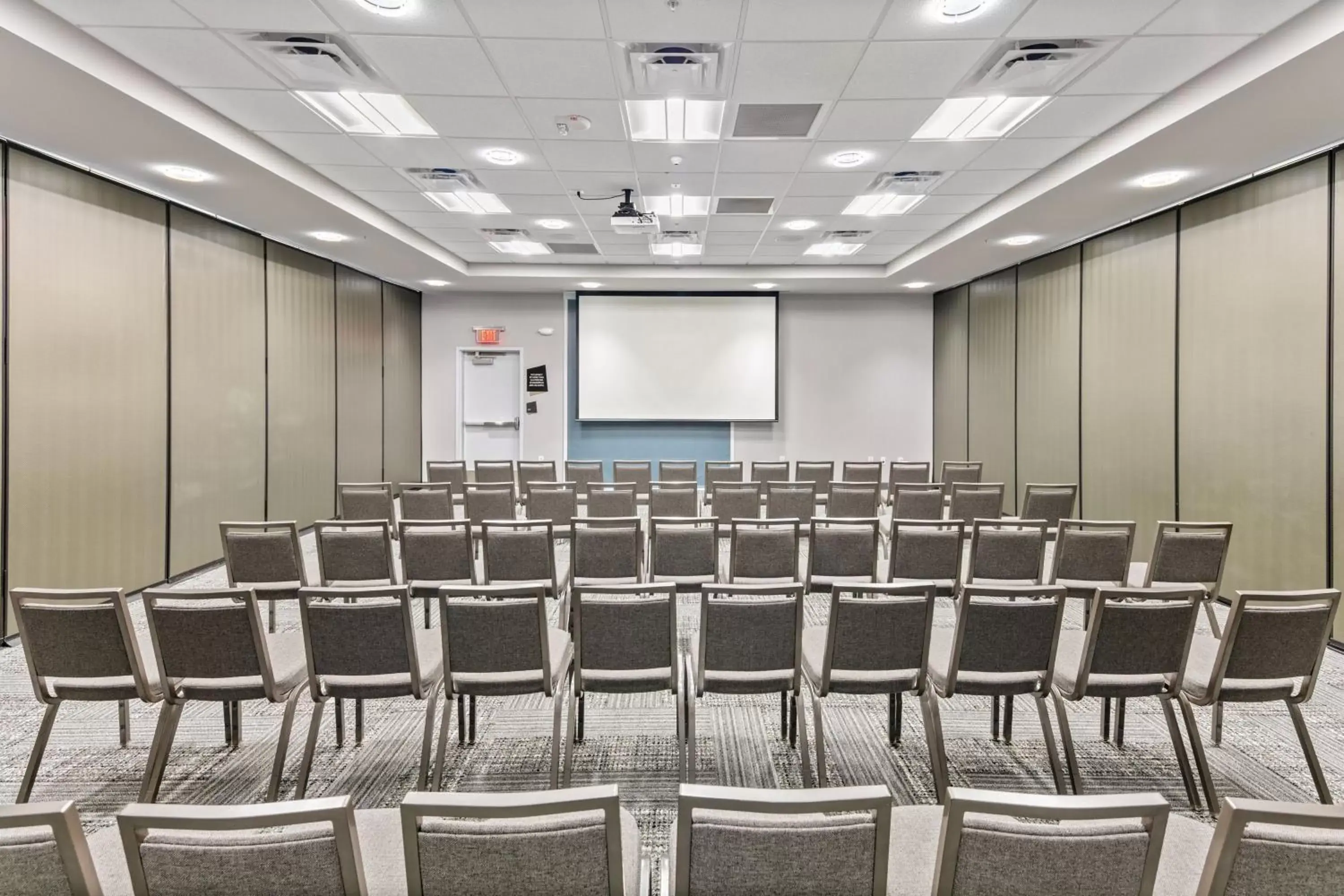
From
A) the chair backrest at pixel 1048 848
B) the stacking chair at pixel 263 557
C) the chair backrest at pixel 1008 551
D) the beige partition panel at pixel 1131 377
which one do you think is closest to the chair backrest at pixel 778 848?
the chair backrest at pixel 1048 848

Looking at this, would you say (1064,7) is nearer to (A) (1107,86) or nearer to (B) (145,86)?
(A) (1107,86)

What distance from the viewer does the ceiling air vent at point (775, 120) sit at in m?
4.56

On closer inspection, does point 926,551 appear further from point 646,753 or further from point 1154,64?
point 1154,64

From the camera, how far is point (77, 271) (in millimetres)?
5242

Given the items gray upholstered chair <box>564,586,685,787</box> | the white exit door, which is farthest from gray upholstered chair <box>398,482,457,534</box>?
the white exit door

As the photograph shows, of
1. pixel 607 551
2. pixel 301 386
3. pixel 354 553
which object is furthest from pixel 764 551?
pixel 301 386

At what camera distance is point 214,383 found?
6.80 meters

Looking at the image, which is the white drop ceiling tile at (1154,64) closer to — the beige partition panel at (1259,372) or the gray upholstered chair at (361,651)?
the beige partition panel at (1259,372)

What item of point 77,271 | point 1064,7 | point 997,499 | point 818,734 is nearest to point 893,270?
point 997,499

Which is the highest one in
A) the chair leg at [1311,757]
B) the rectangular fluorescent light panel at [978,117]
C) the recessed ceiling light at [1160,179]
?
the rectangular fluorescent light panel at [978,117]

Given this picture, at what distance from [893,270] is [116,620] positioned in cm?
966

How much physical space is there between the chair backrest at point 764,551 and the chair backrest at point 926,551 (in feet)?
2.05

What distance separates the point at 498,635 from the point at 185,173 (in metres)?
5.04

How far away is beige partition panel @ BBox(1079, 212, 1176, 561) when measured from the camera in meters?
6.46
